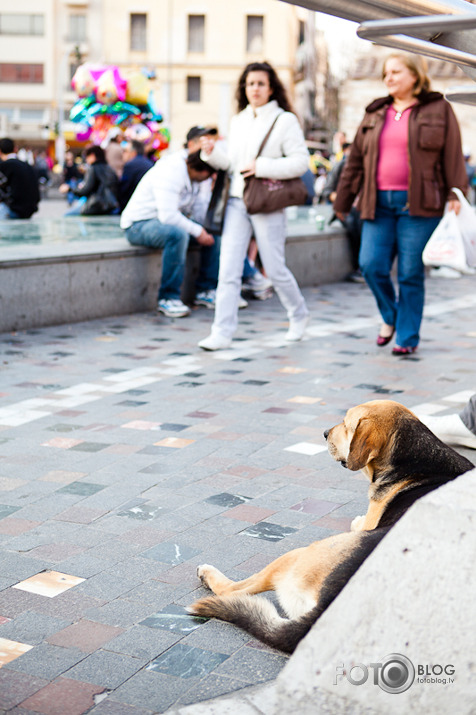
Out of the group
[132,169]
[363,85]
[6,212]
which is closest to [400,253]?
[132,169]

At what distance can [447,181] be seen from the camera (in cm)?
711

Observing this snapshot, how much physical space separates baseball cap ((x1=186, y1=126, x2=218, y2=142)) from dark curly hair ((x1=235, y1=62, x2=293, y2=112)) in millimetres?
269

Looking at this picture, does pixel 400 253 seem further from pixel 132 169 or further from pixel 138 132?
pixel 138 132

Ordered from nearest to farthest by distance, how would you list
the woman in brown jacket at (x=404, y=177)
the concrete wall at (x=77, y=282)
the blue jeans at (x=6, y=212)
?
1. the woman in brown jacket at (x=404, y=177)
2. the concrete wall at (x=77, y=282)
3. the blue jeans at (x=6, y=212)

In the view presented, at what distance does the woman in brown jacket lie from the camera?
22.8 feet

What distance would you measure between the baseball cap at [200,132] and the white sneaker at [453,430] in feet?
12.6

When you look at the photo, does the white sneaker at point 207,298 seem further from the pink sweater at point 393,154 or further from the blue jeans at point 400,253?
the pink sweater at point 393,154

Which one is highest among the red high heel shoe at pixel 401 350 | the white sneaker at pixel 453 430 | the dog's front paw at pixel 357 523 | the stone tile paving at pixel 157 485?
the white sneaker at pixel 453 430

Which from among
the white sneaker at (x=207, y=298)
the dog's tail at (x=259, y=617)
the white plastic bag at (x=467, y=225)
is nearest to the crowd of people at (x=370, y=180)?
the white plastic bag at (x=467, y=225)

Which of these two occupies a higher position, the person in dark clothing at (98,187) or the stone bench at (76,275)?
the person in dark clothing at (98,187)

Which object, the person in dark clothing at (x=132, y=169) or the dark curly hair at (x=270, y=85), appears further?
the person in dark clothing at (x=132, y=169)

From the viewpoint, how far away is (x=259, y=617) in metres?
2.68

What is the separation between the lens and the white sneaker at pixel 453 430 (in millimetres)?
4434

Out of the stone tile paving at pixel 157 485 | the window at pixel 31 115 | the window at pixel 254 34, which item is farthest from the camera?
the window at pixel 31 115
